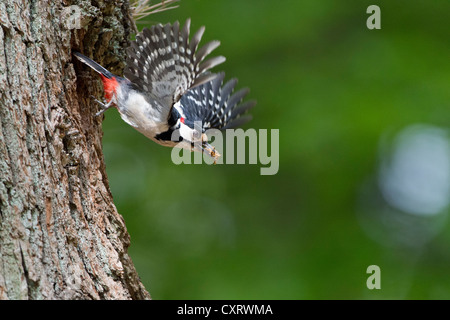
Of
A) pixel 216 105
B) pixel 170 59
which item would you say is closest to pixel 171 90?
pixel 170 59

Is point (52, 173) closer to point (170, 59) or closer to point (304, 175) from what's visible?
point (170, 59)

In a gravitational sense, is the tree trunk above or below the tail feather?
below

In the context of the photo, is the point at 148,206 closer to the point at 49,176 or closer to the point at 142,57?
the point at 142,57

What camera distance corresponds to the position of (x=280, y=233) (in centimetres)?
616

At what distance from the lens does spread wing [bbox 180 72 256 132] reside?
13.1ft

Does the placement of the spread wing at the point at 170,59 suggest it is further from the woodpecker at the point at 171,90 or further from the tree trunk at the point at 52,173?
the tree trunk at the point at 52,173

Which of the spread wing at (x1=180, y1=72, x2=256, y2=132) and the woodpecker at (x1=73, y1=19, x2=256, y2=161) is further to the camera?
the spread wing at (x1=180, y1=72, x2=256, y2=132)

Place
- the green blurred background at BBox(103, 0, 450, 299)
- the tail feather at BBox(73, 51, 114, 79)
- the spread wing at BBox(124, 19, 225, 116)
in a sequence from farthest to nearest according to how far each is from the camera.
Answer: the green blurred background at BBox(103, 0, 450, 299) < the tail feather at BBox(73, 51, 114, 79) < the spread wing at BBox(124, 19, 225, 116)

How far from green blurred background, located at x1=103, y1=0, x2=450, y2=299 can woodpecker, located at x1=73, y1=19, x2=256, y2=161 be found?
1532 mm

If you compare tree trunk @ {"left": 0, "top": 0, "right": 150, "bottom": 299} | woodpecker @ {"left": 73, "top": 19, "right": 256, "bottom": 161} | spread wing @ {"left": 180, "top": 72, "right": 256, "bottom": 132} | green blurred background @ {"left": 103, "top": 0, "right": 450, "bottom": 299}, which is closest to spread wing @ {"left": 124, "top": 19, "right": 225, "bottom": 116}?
woodpecker @ {"left": 73, "top": 19, "right": 256, "bottom": 161}

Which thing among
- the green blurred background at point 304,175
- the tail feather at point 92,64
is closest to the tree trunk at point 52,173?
the tail feather at point 92,64

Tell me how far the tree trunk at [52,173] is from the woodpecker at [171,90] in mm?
291

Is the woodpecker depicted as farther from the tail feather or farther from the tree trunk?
the tree trunk
